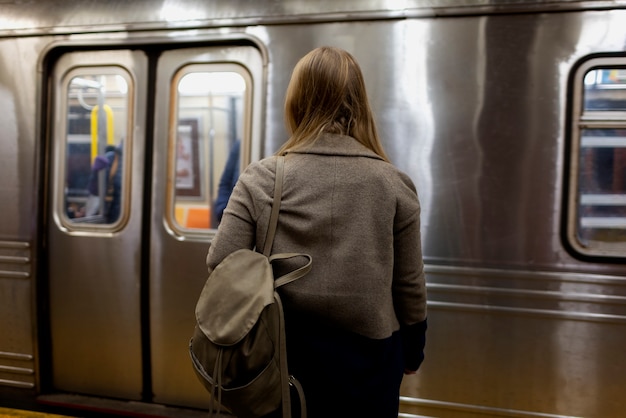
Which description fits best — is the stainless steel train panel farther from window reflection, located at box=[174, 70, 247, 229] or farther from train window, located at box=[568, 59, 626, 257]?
train window, located at box=[568, 59, 626, 257]

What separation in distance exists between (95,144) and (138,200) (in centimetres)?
45

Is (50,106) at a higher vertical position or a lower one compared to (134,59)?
lower

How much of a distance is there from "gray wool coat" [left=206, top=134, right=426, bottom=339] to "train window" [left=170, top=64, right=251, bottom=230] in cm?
154

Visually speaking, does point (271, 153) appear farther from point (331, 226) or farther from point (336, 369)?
point (336, 369)

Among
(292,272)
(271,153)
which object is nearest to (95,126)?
(271,153)

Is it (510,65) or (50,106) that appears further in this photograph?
(50,106)

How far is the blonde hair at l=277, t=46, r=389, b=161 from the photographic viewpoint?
1521mm

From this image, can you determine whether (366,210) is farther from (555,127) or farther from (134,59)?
(134,59)

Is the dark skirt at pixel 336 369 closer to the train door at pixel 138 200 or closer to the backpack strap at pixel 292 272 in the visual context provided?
the backpack strap at pixel 292 272

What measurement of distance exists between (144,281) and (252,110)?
118cm

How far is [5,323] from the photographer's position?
10.9ft

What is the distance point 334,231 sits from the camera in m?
1.48

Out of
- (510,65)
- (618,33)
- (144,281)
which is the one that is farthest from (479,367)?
(144,281)

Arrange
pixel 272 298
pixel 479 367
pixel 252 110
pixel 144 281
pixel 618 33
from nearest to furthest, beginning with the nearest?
pixel 272 298 < pixel 618 33 < pixel 479 367 < pixel 252 110 < pixel 144 281
